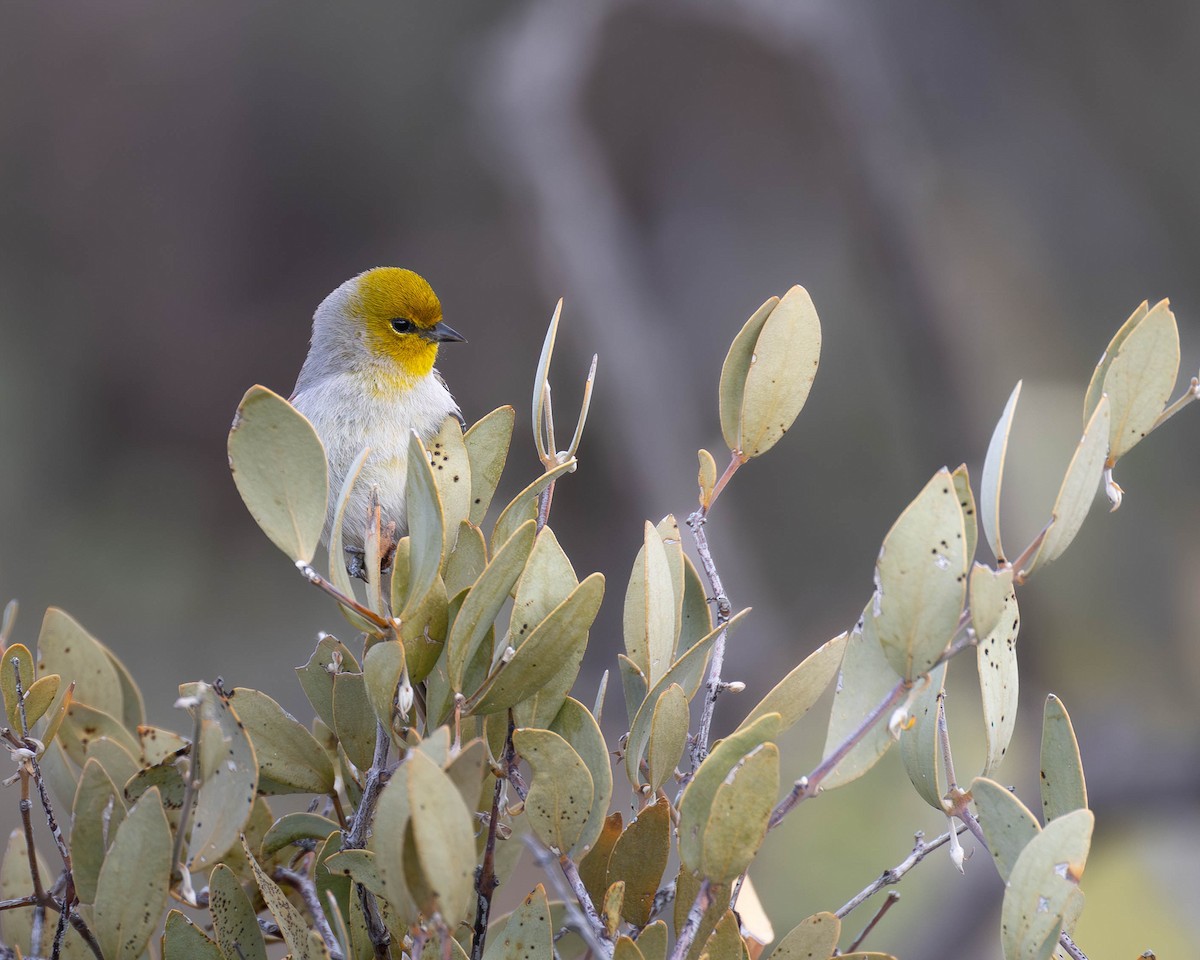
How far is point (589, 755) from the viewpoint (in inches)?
29.8

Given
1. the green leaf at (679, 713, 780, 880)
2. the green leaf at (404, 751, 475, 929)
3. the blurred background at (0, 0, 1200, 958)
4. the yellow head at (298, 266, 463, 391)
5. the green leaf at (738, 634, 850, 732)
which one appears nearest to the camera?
the green leaf at (404, 751, 475, 929)

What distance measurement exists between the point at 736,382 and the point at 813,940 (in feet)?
1.30

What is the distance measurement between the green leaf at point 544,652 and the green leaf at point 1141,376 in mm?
366

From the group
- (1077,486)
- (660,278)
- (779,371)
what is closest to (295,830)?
(779,371)

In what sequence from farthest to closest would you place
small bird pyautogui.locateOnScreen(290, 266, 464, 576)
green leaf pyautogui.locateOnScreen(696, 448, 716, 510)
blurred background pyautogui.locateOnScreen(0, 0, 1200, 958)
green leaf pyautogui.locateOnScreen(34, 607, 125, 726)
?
blurred background pyautogui.locateOnScreen(0, 0, 1200, 958) < small bird pyautogui.locateOnScreen(290, 266, 464, 576) < green leaf pyautogui.locateOnScreen(34, 607, 125, 726) < green leaf pyautogui.locateOnScreen(696, 448, 716, 510)

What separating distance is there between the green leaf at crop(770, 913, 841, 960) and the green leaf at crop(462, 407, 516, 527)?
38 centimetres

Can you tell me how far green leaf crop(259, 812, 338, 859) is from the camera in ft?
2.77

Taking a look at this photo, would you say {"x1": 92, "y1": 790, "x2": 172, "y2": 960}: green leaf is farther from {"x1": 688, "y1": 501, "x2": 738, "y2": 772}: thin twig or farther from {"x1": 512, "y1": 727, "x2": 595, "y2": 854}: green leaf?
{"x1": 688, "y1": 501, "x2": 738, "y2": 772}: thin twig

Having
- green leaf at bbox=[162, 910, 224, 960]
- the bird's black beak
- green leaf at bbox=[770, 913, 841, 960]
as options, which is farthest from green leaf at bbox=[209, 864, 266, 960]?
the bird's black beak

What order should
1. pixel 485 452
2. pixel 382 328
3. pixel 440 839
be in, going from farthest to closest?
1. pixel 382 328
2. pixel 485 452
3. pixel 440 839

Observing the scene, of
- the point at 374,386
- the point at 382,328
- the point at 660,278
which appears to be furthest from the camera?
the point at 660,278

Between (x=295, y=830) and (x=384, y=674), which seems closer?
(x=384, y=674)

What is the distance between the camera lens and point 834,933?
28.5 inches

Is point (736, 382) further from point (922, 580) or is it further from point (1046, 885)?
point (1046, 885)
